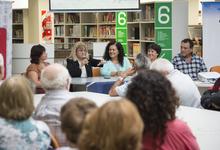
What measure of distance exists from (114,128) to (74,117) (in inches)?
22.0

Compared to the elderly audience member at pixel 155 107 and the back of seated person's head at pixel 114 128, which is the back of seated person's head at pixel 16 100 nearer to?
the elderly audience member at pixel 155 107

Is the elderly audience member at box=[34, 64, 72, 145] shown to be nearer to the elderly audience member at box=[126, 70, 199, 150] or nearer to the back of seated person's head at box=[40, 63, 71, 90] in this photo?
the back of seated person's head at box=[40, 63, 71, 90]

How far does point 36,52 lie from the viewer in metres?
6.52

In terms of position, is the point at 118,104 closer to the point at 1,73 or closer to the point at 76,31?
the point at 1,73

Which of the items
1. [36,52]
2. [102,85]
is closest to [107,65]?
[102,85]

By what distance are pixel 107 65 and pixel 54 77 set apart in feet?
13.4

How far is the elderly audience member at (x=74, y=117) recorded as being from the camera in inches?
81.3

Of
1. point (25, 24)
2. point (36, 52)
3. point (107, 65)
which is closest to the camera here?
point (36, 52)

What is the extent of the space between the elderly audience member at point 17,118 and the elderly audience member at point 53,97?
52 centimetres

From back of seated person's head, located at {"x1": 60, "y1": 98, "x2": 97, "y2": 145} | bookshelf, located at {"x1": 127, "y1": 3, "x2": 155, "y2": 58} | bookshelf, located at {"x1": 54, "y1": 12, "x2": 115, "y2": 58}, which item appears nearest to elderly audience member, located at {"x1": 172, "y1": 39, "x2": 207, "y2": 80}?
bookshelf, located at {"x1": 127, "y1": 3, "x2": 155, "y2": 58}

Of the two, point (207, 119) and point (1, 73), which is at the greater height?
point (1, 73)

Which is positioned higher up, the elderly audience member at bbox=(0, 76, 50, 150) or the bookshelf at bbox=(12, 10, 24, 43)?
the bookshelf at bbox=(12, 10, 24, 43)

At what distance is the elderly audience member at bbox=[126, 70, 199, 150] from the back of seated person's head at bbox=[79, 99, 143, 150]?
708 millimetres

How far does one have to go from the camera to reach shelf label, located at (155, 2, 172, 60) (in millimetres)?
9359
